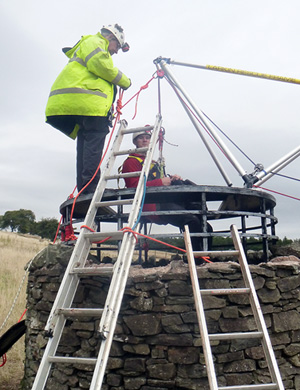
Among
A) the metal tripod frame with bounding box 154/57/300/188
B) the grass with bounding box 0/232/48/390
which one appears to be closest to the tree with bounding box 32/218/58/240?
the grass with bounding box 0/232/48/390

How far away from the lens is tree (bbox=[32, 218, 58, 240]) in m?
48.0

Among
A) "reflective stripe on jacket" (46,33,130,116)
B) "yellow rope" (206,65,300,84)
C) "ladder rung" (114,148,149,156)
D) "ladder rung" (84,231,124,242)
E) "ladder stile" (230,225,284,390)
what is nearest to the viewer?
"ladder stile" (230,225,284,390)

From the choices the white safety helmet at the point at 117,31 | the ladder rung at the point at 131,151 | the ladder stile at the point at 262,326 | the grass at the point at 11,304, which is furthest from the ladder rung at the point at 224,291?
the white safety helmet at the point at 117,31

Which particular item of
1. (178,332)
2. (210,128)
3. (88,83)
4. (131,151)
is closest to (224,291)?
(178,332)

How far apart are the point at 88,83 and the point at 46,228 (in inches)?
1798

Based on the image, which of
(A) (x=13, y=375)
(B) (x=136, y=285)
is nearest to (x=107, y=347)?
(B) (x=136, y=285)

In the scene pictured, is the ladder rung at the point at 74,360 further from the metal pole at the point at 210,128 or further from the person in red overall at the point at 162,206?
the metal pole at the point at 210,128

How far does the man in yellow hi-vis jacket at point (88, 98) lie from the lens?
5359 millimetres

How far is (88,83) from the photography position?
541cm

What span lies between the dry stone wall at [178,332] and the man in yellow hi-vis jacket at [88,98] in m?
1.73

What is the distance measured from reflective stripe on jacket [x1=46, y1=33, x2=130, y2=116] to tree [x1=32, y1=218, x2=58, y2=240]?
42290 millimetres

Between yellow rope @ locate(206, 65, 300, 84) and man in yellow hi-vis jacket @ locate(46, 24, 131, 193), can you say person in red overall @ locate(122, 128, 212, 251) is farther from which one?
yellow rope @ locate(206, 65, 300, 84)

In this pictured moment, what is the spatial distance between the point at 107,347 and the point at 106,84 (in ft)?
11.5

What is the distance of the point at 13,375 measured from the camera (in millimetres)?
7480
